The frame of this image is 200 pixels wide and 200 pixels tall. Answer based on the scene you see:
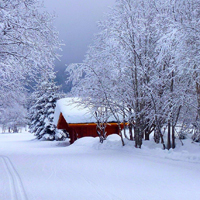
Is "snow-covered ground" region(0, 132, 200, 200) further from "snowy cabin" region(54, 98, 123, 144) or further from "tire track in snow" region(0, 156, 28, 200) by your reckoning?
"snowy cabin" region(54, 98, 123, 144)

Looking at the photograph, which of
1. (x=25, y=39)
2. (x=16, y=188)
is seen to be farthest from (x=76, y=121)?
(x=16, y=188)

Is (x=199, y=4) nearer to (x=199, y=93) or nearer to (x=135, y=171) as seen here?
(x=199, y=93)

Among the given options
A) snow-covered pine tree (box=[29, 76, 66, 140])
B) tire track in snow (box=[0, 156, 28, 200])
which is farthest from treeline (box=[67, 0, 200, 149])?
snow-covered pine tree (box=[29, 76, 66, 140])

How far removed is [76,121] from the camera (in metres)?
21.5

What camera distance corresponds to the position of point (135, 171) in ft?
23.7

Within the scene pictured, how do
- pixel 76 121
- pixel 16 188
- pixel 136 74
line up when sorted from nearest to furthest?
pixel 16 188, pixel 136 74, pixel 76 121

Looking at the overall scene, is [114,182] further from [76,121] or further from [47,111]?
[47,111]

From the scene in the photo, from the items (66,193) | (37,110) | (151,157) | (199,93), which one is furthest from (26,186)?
(37,110)

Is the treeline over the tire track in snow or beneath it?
over

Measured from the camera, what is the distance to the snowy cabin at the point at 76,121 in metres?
21.6

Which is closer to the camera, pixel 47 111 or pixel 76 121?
pixel 76 121

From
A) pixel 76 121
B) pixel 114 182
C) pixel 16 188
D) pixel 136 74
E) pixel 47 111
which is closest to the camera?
pixel 16 188

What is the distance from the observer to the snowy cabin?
2156 cm

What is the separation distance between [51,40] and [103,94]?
14.5 ft
